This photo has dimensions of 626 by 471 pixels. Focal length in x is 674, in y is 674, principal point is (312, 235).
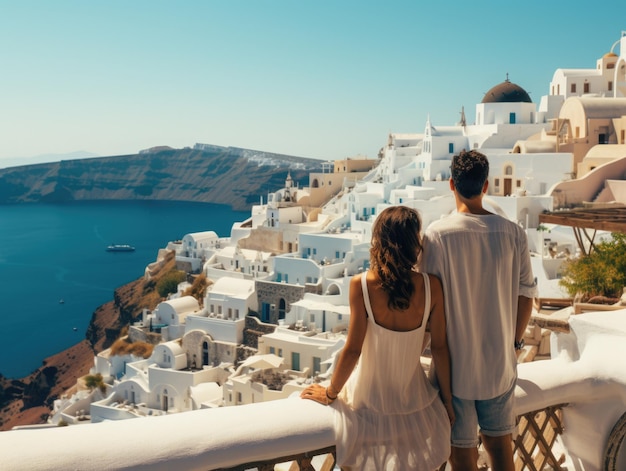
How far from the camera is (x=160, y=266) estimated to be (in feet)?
148

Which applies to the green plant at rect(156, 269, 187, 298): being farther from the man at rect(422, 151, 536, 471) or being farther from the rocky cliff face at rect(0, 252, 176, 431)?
the man at rect(422, 151, 536, 471)

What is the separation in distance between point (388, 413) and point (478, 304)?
1.85 ft

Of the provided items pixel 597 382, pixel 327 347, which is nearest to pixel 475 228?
pixel 597 382

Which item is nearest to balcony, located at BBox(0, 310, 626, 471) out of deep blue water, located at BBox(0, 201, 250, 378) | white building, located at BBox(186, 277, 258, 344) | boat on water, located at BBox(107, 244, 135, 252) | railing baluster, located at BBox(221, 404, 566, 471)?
railing baluster, located at BBox(221, 404, 566, 471)

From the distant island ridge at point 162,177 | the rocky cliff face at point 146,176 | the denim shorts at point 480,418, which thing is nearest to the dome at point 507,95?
the denim shorts at point 480,418

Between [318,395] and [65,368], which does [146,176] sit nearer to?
[65,368]

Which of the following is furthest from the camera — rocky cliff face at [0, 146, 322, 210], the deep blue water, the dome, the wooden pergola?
rocky cliff face at [0, 146, 322, 210]

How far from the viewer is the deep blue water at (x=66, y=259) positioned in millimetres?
53312

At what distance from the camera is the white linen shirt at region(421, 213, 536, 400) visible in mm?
2666

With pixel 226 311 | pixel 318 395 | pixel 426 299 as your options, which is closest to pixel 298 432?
pixel 318 395

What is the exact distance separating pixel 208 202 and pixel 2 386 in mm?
109637

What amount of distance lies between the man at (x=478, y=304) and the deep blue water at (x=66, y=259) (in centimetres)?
4841

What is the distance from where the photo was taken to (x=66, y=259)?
272ft

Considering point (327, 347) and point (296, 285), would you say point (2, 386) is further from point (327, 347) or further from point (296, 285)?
point (327, 347)
